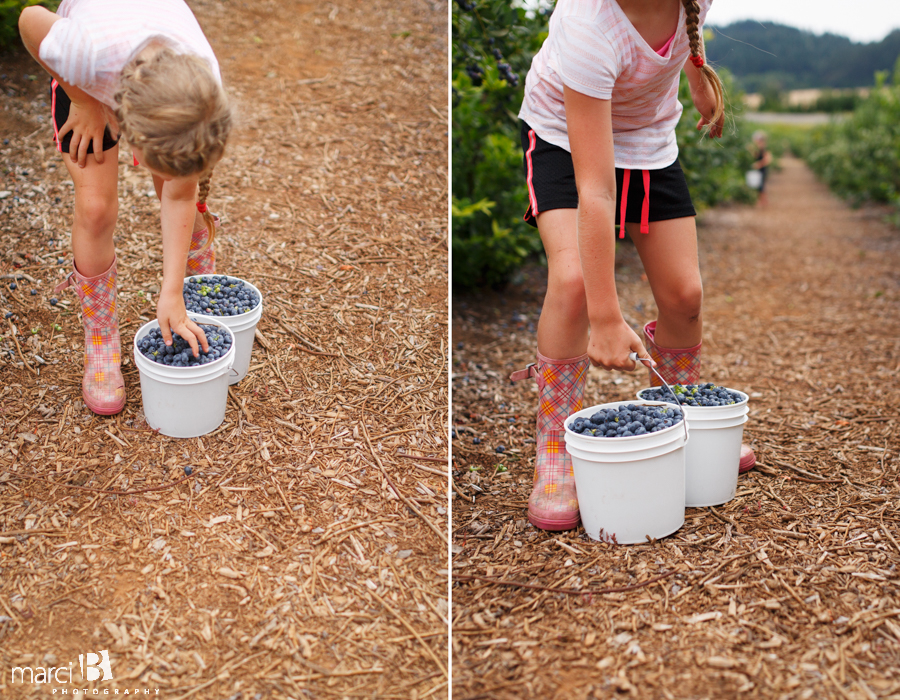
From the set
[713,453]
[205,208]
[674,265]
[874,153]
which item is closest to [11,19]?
[205,208]

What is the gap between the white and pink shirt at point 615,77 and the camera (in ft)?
5.50

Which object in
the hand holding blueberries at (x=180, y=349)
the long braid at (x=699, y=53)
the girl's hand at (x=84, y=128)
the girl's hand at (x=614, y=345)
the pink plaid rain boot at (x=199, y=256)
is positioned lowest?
the hand holding blueberries at (x=180, y=349)

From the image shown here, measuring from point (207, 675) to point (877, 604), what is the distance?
1.57 metres

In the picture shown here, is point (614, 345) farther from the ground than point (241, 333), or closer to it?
farther from the ground

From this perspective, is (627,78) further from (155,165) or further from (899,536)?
(899,536)

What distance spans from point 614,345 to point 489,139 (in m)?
2.51

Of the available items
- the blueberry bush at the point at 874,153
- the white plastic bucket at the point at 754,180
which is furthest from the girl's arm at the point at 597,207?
the white plastic bucket at the point at 754,180

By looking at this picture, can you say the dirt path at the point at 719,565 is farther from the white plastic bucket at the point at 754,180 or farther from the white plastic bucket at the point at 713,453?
the white plastic bucket at the point at 754,180

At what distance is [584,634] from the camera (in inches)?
63.1

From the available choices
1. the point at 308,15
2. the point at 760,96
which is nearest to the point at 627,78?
the point at 308,15

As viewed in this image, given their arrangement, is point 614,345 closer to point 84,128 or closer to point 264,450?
point 264,450

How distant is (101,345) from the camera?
2344 millimetres

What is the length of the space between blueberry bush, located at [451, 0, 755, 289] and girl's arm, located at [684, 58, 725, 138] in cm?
91

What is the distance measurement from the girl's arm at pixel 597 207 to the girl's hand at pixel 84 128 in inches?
55.3
